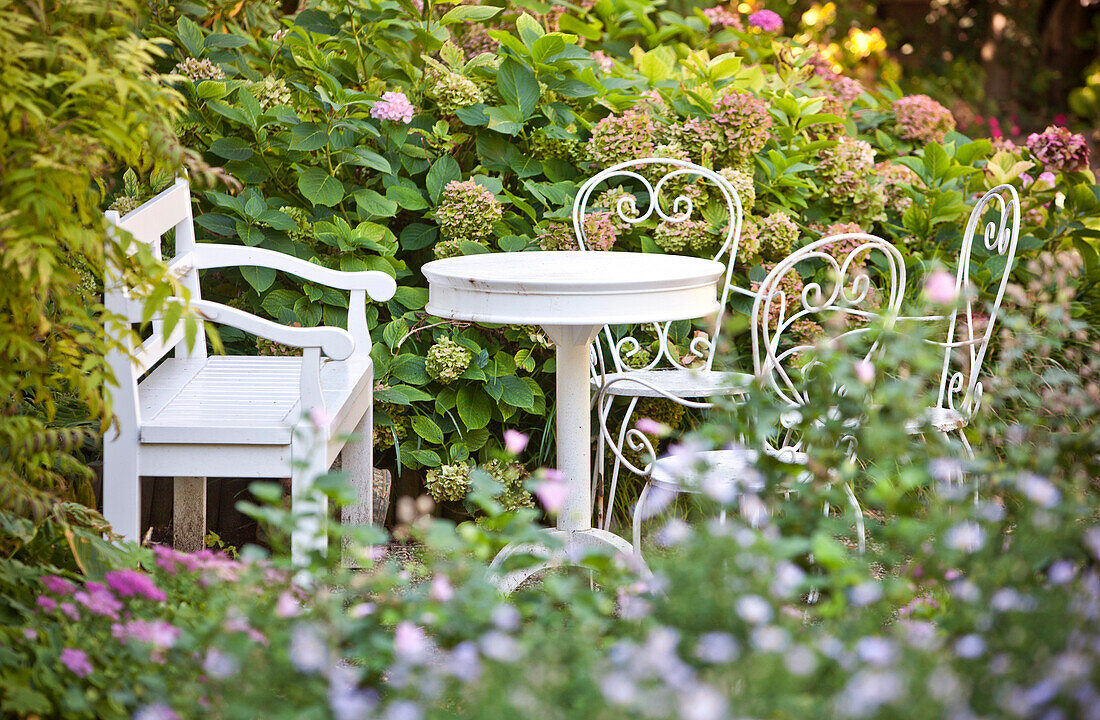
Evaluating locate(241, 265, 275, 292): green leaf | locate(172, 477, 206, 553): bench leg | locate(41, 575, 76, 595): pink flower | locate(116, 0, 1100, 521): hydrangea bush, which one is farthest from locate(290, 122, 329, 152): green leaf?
locate(41, 575, 76, 595): pink flower

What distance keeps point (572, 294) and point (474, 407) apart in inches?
42.1

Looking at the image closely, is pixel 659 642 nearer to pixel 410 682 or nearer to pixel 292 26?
pixel 410 682

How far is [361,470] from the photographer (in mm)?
2848

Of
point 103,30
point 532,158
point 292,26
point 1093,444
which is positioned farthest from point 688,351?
point 103,30

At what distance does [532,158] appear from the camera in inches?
139

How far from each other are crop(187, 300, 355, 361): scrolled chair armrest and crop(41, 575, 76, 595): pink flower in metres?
0.62

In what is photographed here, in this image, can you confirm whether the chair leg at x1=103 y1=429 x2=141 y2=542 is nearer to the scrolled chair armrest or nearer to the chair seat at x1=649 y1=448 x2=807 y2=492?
the scrolled chair armrest

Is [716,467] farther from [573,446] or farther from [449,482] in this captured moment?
[449,482]

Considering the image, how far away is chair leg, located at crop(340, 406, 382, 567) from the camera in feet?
9.30

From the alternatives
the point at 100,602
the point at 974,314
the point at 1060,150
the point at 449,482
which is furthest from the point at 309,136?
the point at 1060,150

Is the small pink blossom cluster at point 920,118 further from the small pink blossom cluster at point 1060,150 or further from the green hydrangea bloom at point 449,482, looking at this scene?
the green hydrangea bloom at point 449,482

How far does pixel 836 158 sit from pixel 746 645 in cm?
271

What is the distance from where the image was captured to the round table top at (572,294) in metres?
2.21

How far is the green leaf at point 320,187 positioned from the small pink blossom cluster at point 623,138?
86cm
